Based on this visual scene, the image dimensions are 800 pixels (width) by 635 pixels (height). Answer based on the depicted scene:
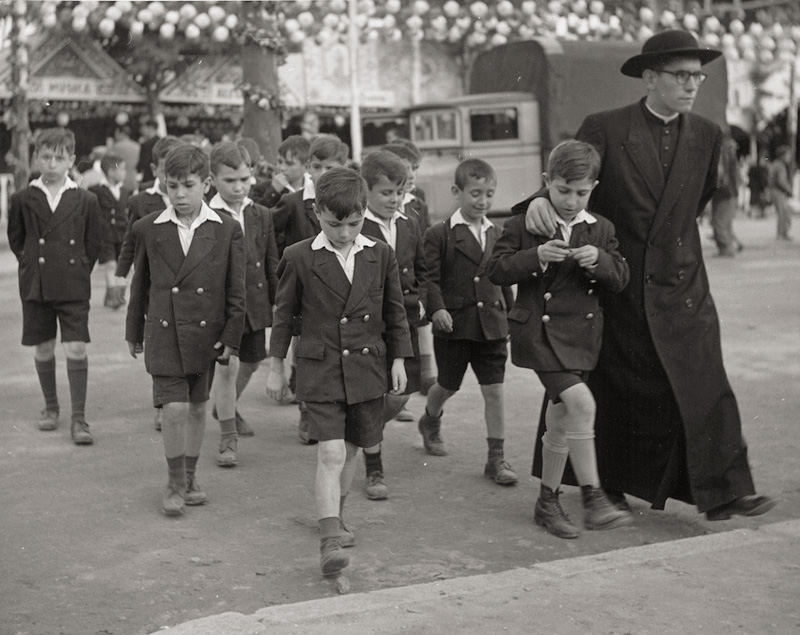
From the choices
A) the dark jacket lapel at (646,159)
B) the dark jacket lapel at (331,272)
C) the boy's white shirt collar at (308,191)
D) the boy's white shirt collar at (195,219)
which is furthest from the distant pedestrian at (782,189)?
the dark jacket lapel at (331,272)

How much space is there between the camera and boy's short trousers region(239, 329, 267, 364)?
7.20 meters

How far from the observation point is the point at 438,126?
22.9 metres

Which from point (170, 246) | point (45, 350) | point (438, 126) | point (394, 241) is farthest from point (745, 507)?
point (438, 126)

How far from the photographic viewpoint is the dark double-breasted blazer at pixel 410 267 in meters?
6.42

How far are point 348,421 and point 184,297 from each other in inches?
45.2

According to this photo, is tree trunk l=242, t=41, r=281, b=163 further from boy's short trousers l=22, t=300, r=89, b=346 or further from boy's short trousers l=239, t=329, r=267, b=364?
boy's short trousers l=239, t=329, r=267, b=364

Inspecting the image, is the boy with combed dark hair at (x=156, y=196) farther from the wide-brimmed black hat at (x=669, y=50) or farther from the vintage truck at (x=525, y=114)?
the vintage truck at (x=525, y=114)

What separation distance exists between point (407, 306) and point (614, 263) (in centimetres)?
143

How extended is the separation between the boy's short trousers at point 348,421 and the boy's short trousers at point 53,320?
2792 millimetres

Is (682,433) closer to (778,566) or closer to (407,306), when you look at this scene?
(778,566)

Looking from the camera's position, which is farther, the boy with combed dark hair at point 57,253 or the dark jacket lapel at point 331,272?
the boy with combed dark hair at point 57,253

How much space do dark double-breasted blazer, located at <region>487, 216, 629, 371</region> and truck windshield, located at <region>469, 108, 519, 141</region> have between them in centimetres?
1775

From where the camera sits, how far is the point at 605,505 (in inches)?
216

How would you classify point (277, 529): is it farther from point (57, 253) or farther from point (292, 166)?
point (292, 166)
